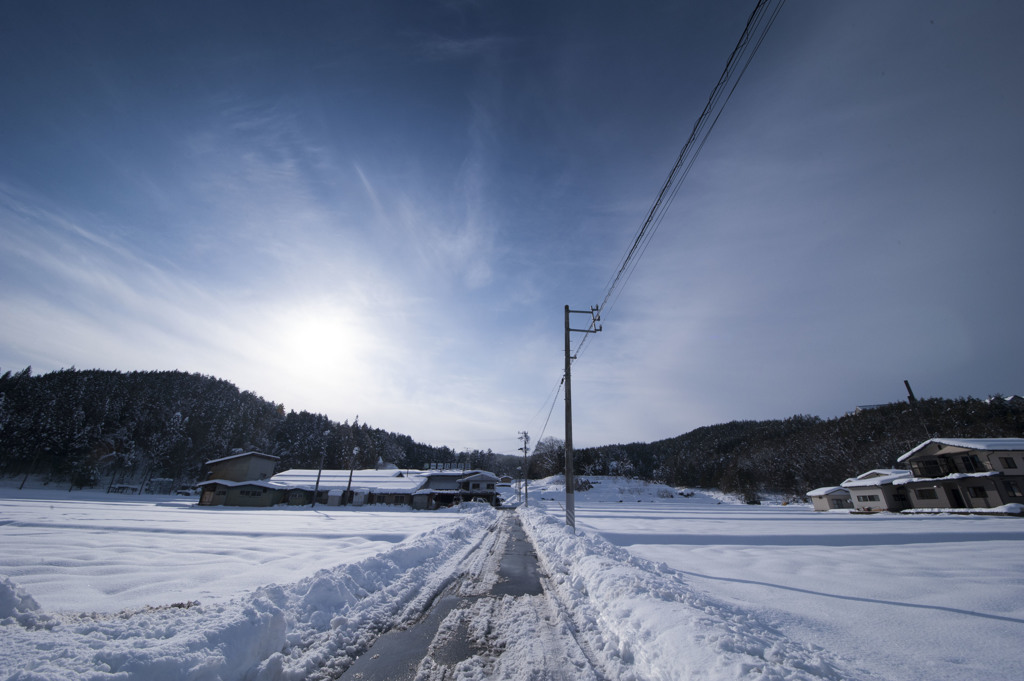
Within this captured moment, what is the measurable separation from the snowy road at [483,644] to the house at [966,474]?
43.0m

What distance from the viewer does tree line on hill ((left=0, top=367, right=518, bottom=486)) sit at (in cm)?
6300

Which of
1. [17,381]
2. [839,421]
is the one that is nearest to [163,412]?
[17,381]

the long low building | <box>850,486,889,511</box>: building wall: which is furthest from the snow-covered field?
the long low building

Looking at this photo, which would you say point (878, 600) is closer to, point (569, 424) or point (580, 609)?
point (580, 609)

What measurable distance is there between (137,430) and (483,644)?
325 feet

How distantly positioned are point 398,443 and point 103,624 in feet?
447

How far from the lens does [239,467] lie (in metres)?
45.4

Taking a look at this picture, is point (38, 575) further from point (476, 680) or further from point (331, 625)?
point (476, 680)

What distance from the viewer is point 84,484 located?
63125 mm

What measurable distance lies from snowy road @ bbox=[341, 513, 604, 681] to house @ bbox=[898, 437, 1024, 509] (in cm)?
4296

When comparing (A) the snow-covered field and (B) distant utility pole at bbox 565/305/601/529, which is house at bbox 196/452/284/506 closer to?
(A) the snow-covered field

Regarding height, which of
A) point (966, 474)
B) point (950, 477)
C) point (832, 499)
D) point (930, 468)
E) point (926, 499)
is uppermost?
point (930, 468)

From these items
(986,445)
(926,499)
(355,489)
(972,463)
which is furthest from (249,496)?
(986,445)

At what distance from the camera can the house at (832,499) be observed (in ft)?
144
